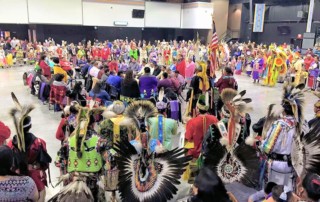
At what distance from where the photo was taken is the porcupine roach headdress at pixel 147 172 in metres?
2.42

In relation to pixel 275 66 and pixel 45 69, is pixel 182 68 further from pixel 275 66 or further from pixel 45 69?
pixel 45 69

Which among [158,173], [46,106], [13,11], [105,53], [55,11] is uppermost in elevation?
[55,11]

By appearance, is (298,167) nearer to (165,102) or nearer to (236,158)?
(236,158)

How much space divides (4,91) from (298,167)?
8356mm

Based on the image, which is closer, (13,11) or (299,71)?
(299,71)

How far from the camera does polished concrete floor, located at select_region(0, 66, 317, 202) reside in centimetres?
492

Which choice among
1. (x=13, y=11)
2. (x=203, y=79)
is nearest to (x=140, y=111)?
(x=203, y=79)

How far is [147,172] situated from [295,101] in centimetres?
143

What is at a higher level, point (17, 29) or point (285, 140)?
point (17, 29)

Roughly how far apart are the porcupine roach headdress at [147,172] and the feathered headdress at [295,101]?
39.5 inches

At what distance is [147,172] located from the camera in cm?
243

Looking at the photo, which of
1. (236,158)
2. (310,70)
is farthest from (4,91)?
(310,70)

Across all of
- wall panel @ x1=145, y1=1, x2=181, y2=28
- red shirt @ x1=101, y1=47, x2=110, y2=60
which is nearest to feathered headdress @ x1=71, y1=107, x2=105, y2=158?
red shirt @ x1=101, y1=47, x2=110, y2=60

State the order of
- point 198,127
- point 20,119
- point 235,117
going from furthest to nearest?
point 198,127
point 235,117
point 20,119
